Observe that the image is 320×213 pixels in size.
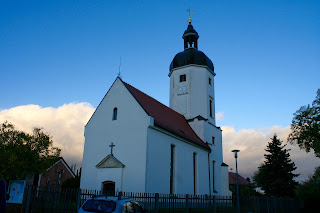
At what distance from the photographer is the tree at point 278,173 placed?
30172mm

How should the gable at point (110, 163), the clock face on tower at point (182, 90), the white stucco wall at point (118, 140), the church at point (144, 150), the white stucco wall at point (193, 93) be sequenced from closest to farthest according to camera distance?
1. the white stucco wall at point (118, 140)
2. the church at point (144, 150)
3. the gable at point (110, 163)
4. the white stucco wall at point (193, 93)
5. the clock face on tower at point (182, 90)

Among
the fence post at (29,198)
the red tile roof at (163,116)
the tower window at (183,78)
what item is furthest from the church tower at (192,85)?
the fence post at (29,198)

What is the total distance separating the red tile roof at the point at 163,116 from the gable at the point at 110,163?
3822mm

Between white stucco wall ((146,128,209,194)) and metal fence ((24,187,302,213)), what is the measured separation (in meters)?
3.96

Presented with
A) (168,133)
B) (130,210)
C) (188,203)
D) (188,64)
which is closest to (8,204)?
(130,210)

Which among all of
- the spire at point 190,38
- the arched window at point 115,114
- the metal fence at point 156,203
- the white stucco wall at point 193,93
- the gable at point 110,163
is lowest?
the metal fence at point 156,203

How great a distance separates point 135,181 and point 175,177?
4220 millimetres

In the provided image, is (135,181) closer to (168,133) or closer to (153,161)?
(153,161)

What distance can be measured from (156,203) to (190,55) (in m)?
21.4

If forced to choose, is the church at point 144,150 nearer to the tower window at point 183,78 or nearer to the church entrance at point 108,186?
the church entrance at point 108,186

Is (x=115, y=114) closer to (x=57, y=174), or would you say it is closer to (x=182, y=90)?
(x=182, y=90)

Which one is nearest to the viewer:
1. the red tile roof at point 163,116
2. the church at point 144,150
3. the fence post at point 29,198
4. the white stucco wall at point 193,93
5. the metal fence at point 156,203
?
the fence post at point 29,198

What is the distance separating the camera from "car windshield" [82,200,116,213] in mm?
8109

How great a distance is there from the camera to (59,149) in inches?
1106
